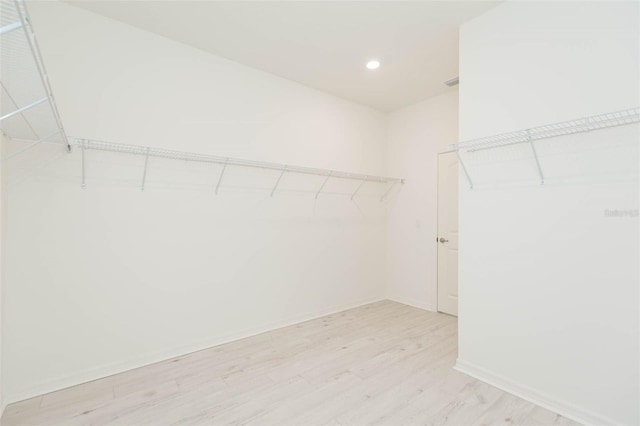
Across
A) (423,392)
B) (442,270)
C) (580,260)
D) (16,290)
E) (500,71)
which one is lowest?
(423,392)

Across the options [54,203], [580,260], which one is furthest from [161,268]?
[580,260]

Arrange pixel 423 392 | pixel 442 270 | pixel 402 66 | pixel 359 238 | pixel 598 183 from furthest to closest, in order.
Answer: pixel 359 238, pixel 442 270, pixel 402 66, pixel 423 392, pixel 598 183

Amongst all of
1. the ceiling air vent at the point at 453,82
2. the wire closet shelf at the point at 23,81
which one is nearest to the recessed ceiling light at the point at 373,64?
the ceiling air vent at the point at 453,82

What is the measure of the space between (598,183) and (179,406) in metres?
2.85

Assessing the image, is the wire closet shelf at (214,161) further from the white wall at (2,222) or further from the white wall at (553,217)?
the white wall at (553,217)

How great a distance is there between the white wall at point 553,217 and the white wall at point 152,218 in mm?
1718

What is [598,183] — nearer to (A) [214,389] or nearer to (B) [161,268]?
(A) [214,389]

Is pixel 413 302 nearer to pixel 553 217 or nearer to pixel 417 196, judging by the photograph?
pixel 417 196

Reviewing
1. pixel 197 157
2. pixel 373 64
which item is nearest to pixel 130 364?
pixel 197 157

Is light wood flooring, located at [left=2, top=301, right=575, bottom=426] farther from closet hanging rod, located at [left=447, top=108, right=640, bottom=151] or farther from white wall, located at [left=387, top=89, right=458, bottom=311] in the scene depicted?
closet hanging rod, located at [left=447, top=108, right=640, bottom=151]

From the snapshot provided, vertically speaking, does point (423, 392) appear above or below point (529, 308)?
below

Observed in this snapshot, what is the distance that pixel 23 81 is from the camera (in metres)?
1.21

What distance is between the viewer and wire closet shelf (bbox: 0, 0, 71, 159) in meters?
0.85

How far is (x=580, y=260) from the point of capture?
1815 mm
